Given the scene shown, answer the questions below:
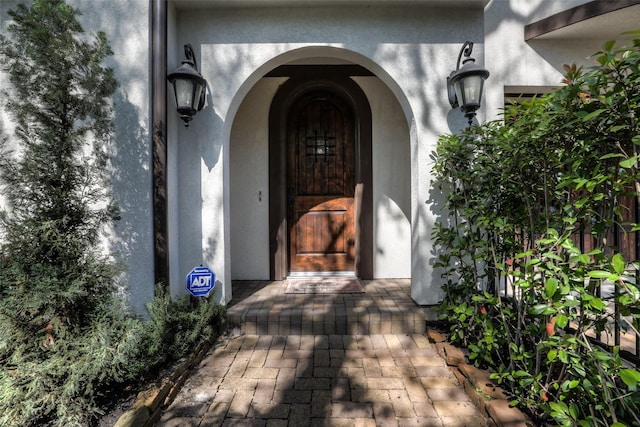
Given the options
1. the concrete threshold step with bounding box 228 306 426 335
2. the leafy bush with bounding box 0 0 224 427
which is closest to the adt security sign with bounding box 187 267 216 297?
the concrete threshold step with bounding box 228 306 426 335

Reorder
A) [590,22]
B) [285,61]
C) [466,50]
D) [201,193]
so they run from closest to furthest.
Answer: [466,50] → [201,193] → [285,61] → [590,22]

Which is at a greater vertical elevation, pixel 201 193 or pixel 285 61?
pixel 285 61

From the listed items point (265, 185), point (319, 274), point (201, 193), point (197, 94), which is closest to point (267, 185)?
point (265, 185)

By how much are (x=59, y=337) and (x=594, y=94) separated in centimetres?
297

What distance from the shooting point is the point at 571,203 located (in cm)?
143

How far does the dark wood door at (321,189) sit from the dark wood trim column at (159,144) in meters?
1.65

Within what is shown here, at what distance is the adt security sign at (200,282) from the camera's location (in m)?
2.49

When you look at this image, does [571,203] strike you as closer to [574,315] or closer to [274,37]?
[574,315]

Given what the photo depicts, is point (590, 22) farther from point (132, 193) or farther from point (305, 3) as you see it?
point (132, 193)

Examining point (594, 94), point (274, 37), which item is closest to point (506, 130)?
point (594, 94)

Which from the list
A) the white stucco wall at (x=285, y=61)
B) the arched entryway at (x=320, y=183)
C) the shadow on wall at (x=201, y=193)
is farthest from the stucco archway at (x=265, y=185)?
the shadow on wall at (x=201, y=193)

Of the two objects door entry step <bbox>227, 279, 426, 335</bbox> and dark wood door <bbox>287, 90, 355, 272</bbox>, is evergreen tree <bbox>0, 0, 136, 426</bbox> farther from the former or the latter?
dark wood door <bbox>287, 90, 355, 272</bbox>

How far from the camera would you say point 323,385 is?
1.96 m

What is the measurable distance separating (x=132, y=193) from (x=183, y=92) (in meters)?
0.96
